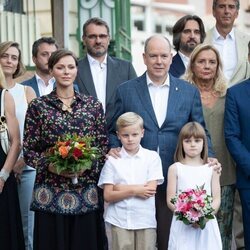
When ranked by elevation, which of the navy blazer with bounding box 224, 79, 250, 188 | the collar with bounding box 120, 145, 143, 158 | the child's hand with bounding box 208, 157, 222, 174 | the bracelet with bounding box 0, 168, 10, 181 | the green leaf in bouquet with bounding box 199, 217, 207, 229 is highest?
the navy blazer with bounding box 224, 79, 250, 188

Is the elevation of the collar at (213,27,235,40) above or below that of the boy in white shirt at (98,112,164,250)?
above

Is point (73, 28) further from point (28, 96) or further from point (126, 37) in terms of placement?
point (28, 96)

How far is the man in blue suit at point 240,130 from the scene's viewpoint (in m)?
6.99

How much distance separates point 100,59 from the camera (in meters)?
7.92

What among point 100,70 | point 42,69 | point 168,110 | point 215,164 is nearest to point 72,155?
point 168,110

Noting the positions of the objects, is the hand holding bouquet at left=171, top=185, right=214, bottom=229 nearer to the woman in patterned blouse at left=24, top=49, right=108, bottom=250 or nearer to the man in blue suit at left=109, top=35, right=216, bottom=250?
the man in blue suit at left=109, top=35, right=216, bottom=250

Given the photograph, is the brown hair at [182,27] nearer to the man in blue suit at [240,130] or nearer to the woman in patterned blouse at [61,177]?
the man in blue suit at [240,130]

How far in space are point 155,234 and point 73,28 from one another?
5188 mm

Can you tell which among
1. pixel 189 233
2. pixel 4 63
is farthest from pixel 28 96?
pixel 189 233

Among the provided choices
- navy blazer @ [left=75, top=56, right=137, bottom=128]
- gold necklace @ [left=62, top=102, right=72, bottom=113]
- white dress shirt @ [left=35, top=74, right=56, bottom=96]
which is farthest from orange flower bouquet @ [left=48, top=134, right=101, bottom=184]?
white dress shirt @ [left=35, top=74, right=56, bottom=96]

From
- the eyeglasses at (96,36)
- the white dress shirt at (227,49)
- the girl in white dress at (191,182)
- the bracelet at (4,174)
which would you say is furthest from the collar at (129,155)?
the white dress shirt at (227,49)

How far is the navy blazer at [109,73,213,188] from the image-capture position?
6.71 m

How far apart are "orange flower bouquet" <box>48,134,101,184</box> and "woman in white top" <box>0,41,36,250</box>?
1125mm

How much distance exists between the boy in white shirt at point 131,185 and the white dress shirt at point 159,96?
0.90 ft
